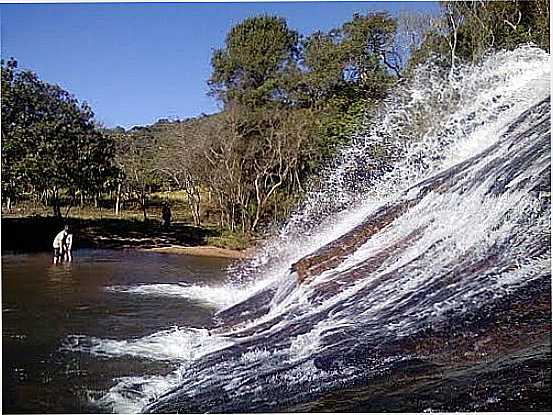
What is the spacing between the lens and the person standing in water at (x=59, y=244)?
2297mm

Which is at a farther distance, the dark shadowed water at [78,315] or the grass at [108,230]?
the grass at [108,230]

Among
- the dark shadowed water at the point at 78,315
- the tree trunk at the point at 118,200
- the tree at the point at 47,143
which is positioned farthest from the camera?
the tree trunk at the point at 118,200

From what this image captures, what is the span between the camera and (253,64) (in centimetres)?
236

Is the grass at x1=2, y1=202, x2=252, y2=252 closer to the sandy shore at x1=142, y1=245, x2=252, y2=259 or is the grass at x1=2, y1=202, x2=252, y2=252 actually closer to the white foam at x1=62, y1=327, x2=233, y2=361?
the sandy shore at x1=142, y1=245, x2=252, y2=259

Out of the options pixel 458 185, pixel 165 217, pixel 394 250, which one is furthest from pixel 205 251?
pixel 458 185

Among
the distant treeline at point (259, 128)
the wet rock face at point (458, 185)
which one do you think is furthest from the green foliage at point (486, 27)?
the wet rock face at point (458, 185)

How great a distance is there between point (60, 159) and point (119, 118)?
0.70 feet

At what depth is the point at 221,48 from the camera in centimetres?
233

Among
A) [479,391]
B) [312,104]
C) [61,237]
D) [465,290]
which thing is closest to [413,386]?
[479,391]

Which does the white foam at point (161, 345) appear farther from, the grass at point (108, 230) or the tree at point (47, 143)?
the tree at point (47, 143)

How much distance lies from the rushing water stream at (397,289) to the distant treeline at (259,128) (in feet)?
0.24

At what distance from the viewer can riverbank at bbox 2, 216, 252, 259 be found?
7.62 ft

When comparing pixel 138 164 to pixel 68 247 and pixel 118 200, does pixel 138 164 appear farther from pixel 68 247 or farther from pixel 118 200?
pixel 68 247

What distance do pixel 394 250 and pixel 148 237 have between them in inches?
28.7
